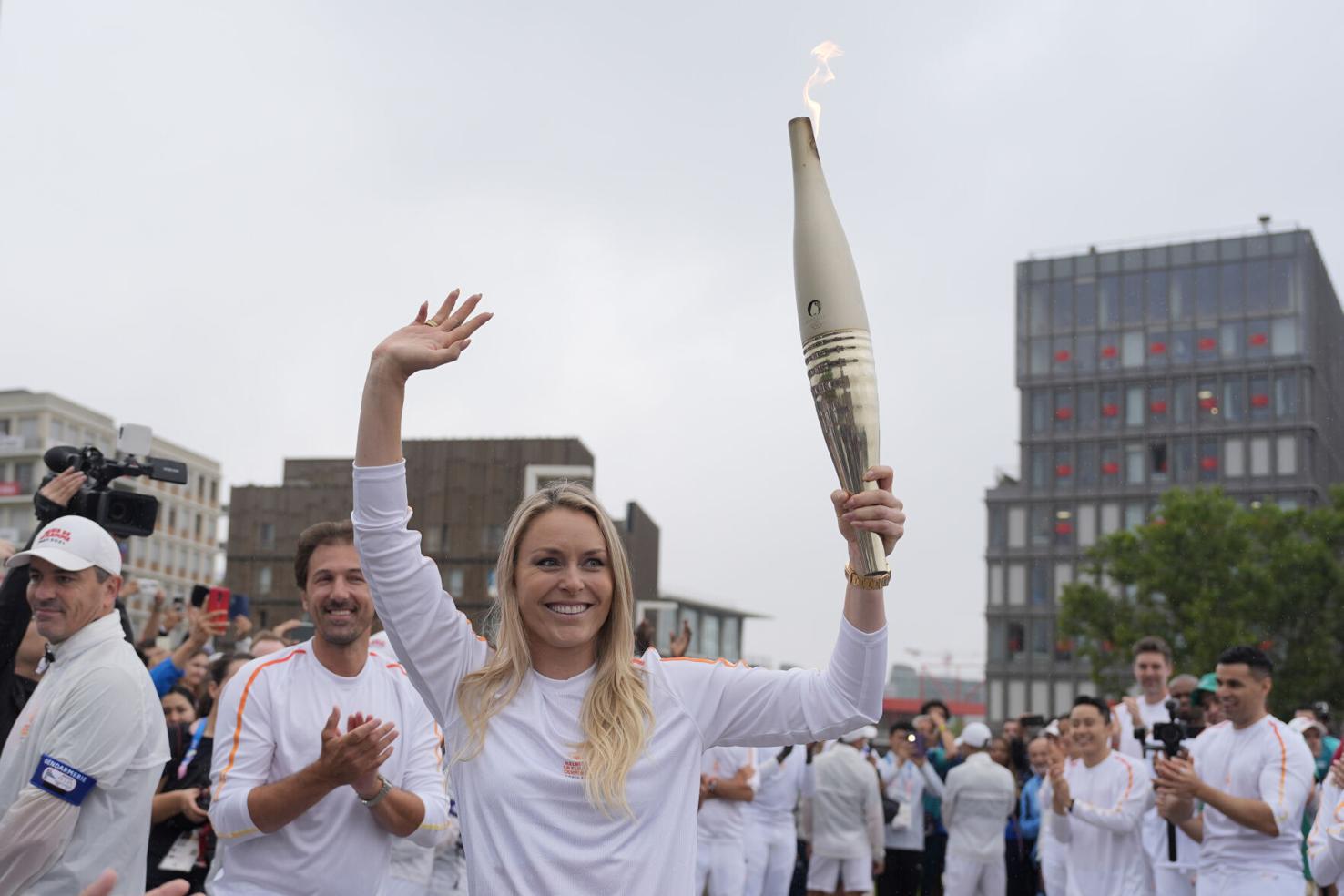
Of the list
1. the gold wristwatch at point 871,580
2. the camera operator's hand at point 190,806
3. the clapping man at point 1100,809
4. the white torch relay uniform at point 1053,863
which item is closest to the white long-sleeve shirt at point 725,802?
the white torch relay uniform at point 1053,863

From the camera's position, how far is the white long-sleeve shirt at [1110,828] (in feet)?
30.1

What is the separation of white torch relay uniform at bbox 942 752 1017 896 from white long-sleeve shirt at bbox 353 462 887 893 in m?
11.1

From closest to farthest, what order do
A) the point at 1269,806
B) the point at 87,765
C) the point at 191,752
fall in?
the point at 87,765
the point at 191,752
the point at 1269,806

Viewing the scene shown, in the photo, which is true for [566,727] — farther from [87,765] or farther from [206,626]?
[206,626]

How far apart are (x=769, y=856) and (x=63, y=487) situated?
9014 mm

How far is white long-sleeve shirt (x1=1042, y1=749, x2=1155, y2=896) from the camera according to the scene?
9164 mm

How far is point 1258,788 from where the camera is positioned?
7.70 m

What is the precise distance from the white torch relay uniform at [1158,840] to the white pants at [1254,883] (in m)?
0.57

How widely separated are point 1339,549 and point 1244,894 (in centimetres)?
4698

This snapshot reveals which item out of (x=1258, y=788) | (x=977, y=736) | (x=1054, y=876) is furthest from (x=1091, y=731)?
(x=977, y=736)

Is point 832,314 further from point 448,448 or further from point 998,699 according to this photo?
point 998,699

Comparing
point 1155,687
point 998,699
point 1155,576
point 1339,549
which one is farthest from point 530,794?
point 998,699

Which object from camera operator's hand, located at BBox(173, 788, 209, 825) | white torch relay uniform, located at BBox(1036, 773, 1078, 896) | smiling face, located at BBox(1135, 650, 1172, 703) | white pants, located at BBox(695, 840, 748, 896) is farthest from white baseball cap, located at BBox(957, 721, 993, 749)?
camera operator's hand, located at BBox(173, 788, 209, 825)

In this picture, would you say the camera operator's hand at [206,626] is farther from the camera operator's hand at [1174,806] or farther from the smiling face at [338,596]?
the camera operator's hand at [1174,806]
